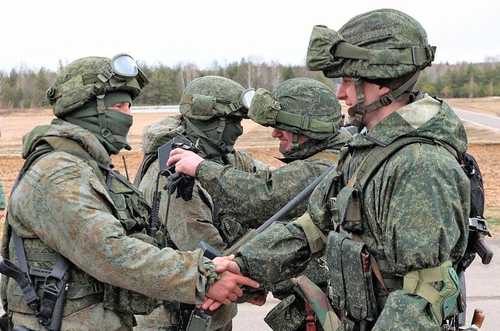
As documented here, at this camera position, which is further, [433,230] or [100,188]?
[100,188]

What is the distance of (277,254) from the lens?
3484 mm

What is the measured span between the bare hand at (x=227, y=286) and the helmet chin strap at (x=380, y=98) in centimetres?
115

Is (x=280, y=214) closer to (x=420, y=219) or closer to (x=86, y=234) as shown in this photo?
(x=86, y=234)

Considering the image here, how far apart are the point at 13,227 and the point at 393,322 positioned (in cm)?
194

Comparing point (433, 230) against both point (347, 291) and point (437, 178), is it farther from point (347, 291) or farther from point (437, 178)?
point (347, 291)

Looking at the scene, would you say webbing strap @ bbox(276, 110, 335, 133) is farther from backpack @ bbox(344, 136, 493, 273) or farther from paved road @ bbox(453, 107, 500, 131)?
paved road @ bbox(453, 107, 500, 131)

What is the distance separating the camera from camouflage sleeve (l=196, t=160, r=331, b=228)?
4.03 meters

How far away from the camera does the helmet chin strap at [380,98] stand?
117 inches

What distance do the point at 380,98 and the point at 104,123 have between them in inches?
60.9

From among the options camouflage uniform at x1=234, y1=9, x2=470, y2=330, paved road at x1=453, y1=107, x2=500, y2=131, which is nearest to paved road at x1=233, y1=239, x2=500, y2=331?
camouflage uniform at x1=234, y1=9, x2=470, y2=330

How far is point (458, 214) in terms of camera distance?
2.66 metres

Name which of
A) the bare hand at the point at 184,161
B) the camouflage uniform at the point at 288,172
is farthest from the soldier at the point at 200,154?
the camouflage uniform at the point at 288,172

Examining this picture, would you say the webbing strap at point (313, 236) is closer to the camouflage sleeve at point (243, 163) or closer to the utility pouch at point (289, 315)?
the utility pouch at point (289, 315)

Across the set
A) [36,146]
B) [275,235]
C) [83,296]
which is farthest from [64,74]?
[275,235]
